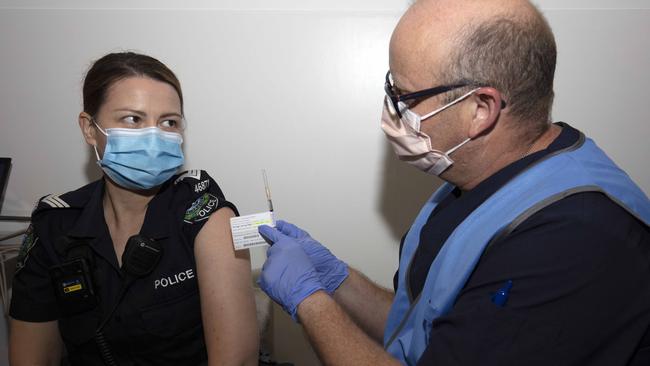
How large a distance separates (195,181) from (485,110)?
0.92 meters

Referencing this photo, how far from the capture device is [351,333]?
33.3 inches

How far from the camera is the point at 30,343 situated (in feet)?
3.86

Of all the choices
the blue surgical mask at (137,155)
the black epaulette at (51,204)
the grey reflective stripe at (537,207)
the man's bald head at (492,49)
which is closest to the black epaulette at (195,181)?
the blue surgical mask at (137,155)

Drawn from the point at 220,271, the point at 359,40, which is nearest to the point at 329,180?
the point at 359,40

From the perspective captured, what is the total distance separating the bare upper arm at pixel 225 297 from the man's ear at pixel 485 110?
74 centimetres

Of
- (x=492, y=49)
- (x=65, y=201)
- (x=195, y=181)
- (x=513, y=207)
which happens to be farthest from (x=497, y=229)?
(x=65, y=201)

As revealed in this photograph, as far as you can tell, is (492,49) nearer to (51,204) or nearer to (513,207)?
(513,207)

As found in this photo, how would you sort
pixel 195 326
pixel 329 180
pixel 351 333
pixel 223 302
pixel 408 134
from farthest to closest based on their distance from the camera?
pixel 329 180, pixel 195 326, pixel 223 302, pixel 408 134, pixel 351 333

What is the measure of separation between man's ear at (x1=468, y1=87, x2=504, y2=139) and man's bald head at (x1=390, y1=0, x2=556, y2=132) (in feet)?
0.07

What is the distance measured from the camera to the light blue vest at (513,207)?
0.74 meters

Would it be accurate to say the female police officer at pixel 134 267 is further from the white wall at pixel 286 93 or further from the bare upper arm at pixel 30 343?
the white wall at pixel 286 93

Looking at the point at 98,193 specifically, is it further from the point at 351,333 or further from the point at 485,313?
the point at 485,313

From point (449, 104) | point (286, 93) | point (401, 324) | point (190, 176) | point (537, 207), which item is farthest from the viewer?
point (286, 93)

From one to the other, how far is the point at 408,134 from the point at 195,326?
0.87m
